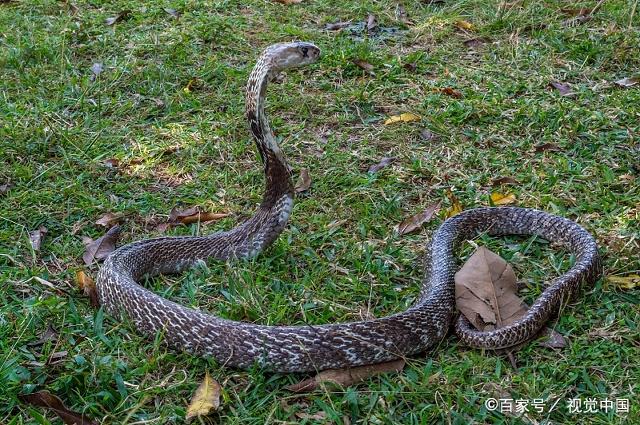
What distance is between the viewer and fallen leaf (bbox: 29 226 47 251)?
16.4 ft

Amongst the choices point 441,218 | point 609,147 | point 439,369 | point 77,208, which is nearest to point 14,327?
point 77,208

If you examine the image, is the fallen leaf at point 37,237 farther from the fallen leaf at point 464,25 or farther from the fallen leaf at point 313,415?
the fallen leaf at point 464,25

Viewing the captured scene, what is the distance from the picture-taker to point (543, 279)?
15.1 ft

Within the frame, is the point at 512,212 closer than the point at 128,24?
Yes

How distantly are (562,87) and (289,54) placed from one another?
301cm

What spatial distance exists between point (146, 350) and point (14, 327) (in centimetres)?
70

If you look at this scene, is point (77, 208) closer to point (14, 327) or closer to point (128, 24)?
point (14, 327)

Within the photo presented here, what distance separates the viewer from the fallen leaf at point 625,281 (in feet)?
14.4

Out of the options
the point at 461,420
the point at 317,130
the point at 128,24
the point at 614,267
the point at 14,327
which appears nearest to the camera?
the point at 461,420

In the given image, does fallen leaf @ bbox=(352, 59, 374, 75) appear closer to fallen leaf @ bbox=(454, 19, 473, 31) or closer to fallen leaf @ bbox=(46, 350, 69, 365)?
fallen leaf @ bbox=(454, 19, 473, 31)

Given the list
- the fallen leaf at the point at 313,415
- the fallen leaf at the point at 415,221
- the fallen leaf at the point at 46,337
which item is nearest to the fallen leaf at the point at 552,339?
the fallen leaf at the point at 313,415

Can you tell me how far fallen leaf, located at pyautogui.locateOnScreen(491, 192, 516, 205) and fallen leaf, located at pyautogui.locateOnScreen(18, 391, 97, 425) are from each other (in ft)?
9.82

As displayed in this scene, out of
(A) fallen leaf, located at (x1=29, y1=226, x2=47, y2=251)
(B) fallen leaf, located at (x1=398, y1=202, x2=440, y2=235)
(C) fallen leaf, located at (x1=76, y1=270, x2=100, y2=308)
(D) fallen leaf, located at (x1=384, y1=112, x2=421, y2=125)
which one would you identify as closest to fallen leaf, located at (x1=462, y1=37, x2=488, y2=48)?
(D) fallen leaf, located at (x1=384, y1=112, x2=421, y2=125)

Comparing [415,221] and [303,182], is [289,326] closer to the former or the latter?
[415,221]
